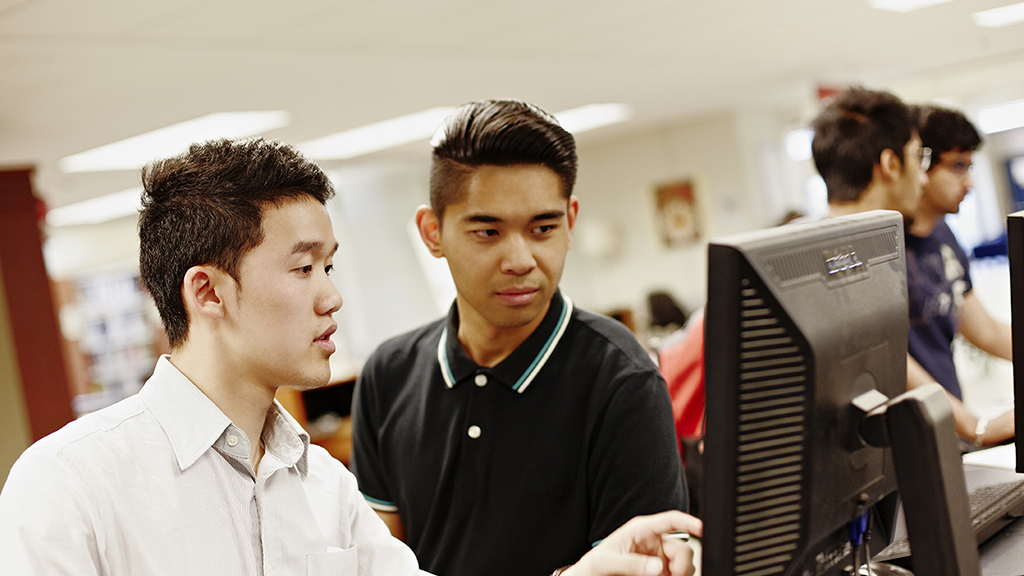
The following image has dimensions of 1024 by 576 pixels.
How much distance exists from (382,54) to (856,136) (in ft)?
10.6

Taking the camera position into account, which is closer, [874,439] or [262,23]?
[874,439]

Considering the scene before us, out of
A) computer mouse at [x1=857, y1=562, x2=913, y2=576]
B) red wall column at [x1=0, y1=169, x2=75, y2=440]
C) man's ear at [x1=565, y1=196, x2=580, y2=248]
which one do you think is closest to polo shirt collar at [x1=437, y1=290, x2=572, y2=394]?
man's ear at [x1=565, y1=196, x2=580, y2=248]

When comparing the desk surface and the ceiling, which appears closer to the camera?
the desk surface

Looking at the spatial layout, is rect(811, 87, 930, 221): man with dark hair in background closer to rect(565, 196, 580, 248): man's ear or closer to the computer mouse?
rect(565, 196, 580, 248): man's ear

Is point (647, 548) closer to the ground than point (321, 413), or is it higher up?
higher up

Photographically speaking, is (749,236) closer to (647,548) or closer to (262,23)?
(647,548)

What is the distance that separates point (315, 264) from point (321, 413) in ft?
17.9

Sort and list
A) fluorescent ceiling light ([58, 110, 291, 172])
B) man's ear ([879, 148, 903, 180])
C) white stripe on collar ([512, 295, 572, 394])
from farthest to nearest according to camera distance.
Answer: fluorescent ceiling light ([58, 110, 291, 172]) → man's ear ([879, 148, 903, 180]) → white stripe on collar ([512, 295, 572, 394])

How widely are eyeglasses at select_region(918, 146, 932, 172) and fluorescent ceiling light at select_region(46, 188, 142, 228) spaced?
7169 millimetres

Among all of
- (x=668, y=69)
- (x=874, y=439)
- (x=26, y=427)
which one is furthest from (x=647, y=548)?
(x=668, y=69)

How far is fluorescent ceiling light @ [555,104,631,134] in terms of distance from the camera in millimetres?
8180

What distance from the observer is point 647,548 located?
1.10 metres

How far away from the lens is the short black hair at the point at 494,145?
4.93 feet

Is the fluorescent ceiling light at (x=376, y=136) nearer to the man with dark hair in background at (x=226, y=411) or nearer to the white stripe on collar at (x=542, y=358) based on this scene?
the white stripe on collar at (x=542, y=358)
